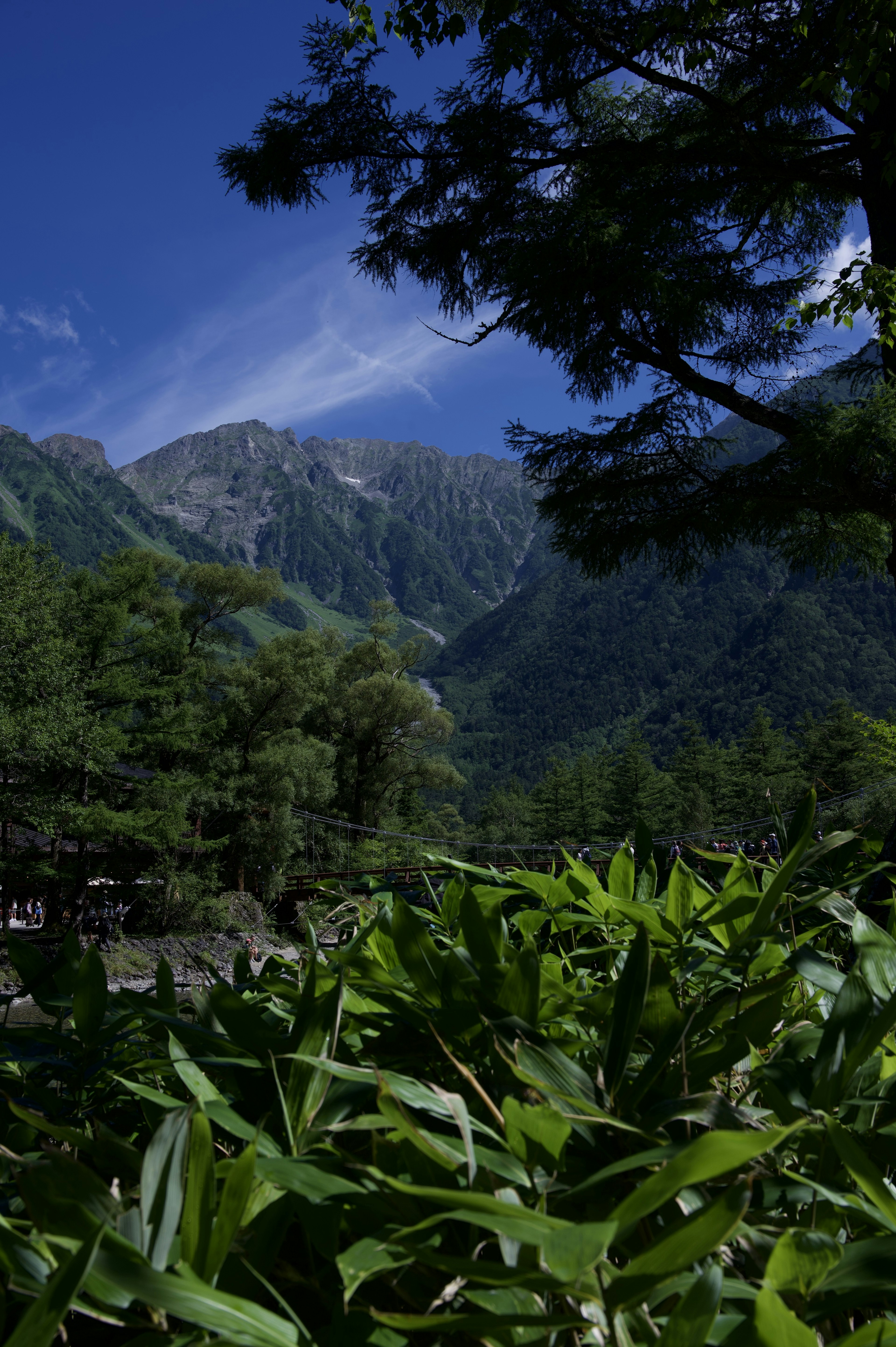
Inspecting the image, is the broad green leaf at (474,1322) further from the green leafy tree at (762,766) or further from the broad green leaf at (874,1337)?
the green leafy tree at (762,766)

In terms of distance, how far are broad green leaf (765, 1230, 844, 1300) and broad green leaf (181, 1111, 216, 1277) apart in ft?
0.70

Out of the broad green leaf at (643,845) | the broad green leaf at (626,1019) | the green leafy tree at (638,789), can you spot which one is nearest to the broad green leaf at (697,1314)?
the broad green leaf at (626,1019)

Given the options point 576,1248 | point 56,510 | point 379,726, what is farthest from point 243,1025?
point 56,510

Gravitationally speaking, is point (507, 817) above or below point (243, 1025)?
below

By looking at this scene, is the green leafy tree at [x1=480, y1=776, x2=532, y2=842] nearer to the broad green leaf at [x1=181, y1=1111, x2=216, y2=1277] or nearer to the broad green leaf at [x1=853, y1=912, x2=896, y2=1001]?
the broad green leaf at [x1=853, y1=912, x2=896, y2=1001]

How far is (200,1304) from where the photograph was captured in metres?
0.24

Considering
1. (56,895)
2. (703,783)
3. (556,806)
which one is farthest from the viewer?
(703,783)

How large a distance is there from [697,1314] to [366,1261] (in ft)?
0.37

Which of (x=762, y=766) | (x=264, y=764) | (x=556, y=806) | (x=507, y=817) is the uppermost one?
(x=264, y=764)

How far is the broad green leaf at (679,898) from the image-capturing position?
25.0 inches

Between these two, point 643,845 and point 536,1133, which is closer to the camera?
point 536,1133

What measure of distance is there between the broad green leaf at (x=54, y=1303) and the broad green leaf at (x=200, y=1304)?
0.04 ft

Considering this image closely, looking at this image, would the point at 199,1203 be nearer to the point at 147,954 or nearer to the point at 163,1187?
the point at 163,1187

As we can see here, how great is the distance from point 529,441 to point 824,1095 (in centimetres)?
516
